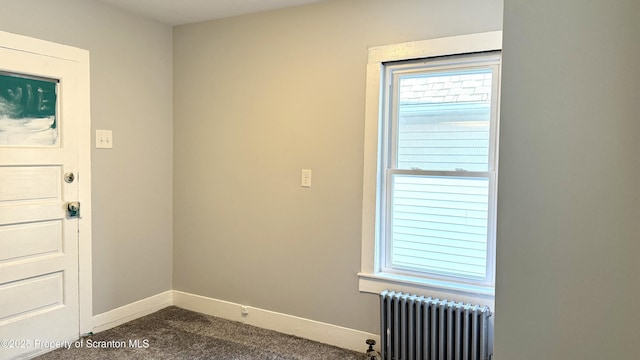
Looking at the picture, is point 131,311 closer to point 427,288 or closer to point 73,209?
point 73,209

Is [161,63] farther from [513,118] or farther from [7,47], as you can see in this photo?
[513,118]

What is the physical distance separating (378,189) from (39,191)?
2137 mm

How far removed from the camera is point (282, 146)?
300cm

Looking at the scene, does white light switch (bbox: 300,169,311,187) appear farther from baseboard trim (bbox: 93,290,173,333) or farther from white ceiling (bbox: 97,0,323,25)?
baseboard trim (bbox: 93,290,173,333)

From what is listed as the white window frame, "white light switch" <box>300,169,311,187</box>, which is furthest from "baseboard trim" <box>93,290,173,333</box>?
the white window frame

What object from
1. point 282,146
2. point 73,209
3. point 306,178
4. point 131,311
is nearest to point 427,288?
point 306,178

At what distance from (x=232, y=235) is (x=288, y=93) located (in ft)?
3.89

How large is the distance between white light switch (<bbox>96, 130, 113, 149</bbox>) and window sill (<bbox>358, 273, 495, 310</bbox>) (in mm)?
2012

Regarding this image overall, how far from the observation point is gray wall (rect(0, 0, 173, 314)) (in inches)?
112

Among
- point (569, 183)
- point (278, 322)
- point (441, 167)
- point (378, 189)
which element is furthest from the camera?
point (278, 322)

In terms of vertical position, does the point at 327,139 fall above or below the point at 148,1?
below

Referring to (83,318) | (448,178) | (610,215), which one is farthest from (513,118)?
A: (83,318)

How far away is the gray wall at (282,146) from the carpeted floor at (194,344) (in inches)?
8.1

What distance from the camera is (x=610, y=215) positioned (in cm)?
77
